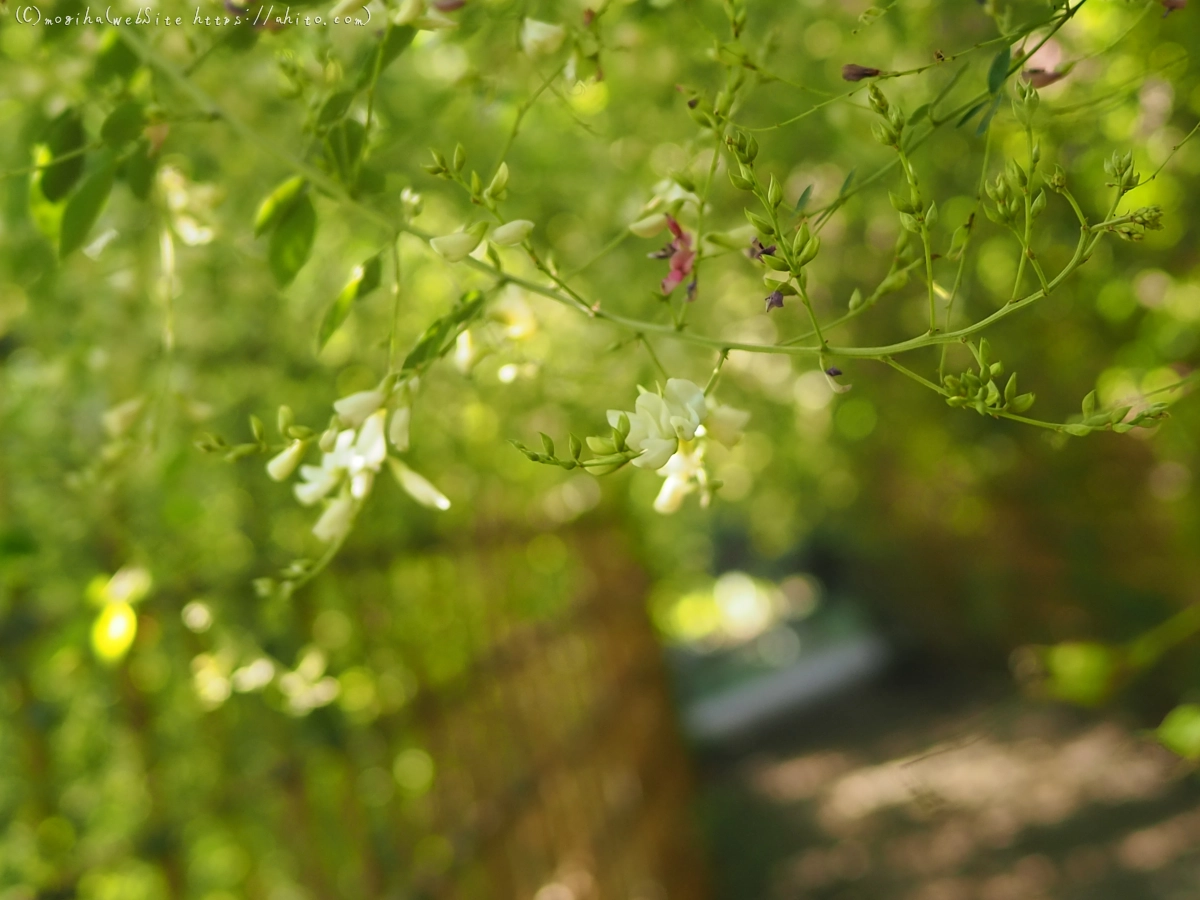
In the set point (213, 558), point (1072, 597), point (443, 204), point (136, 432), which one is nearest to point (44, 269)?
point (136, 432)

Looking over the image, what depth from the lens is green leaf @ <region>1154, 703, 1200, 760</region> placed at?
26.3 inches

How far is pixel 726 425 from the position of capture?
505 millimetres

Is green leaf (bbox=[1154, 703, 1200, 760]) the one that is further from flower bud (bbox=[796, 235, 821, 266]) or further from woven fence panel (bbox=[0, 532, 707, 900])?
woven fence panel (bbox=[0, 532, 707, 900])

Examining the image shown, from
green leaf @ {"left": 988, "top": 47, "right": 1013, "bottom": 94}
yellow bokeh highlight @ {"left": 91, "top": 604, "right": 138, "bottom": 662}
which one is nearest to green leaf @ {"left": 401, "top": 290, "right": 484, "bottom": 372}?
green leaf @ {"left": 988, "top": 47, "right": 1013, "bottom": 94}

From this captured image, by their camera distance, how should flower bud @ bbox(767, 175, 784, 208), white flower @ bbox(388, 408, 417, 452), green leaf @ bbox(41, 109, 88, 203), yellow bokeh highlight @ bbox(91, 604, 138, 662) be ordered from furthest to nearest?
yellow bokeh highlight @ bbox(91, 604, 138, 662) → green leaf @ bbox(41, 109, 88, 203) → white flower @ bbox(388, 408, 417, 452) → flower bud @ bbox(767, 175, 784, 208)

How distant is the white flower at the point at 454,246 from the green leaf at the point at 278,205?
0.14 metres

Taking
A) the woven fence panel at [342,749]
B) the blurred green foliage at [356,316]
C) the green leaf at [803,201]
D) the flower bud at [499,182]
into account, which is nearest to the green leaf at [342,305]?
the blurred green foliage at [356,316]

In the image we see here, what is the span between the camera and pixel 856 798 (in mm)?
4684

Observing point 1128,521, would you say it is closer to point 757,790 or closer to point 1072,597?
point 1072,597

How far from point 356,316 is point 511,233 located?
3.94 feet

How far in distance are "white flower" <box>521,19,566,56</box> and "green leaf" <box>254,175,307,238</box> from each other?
0.42 ft

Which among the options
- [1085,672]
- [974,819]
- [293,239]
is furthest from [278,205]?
[974,819]

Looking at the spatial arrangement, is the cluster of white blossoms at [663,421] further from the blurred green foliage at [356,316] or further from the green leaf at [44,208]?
the green leaf at [44,208]

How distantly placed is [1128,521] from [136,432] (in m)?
3.07
